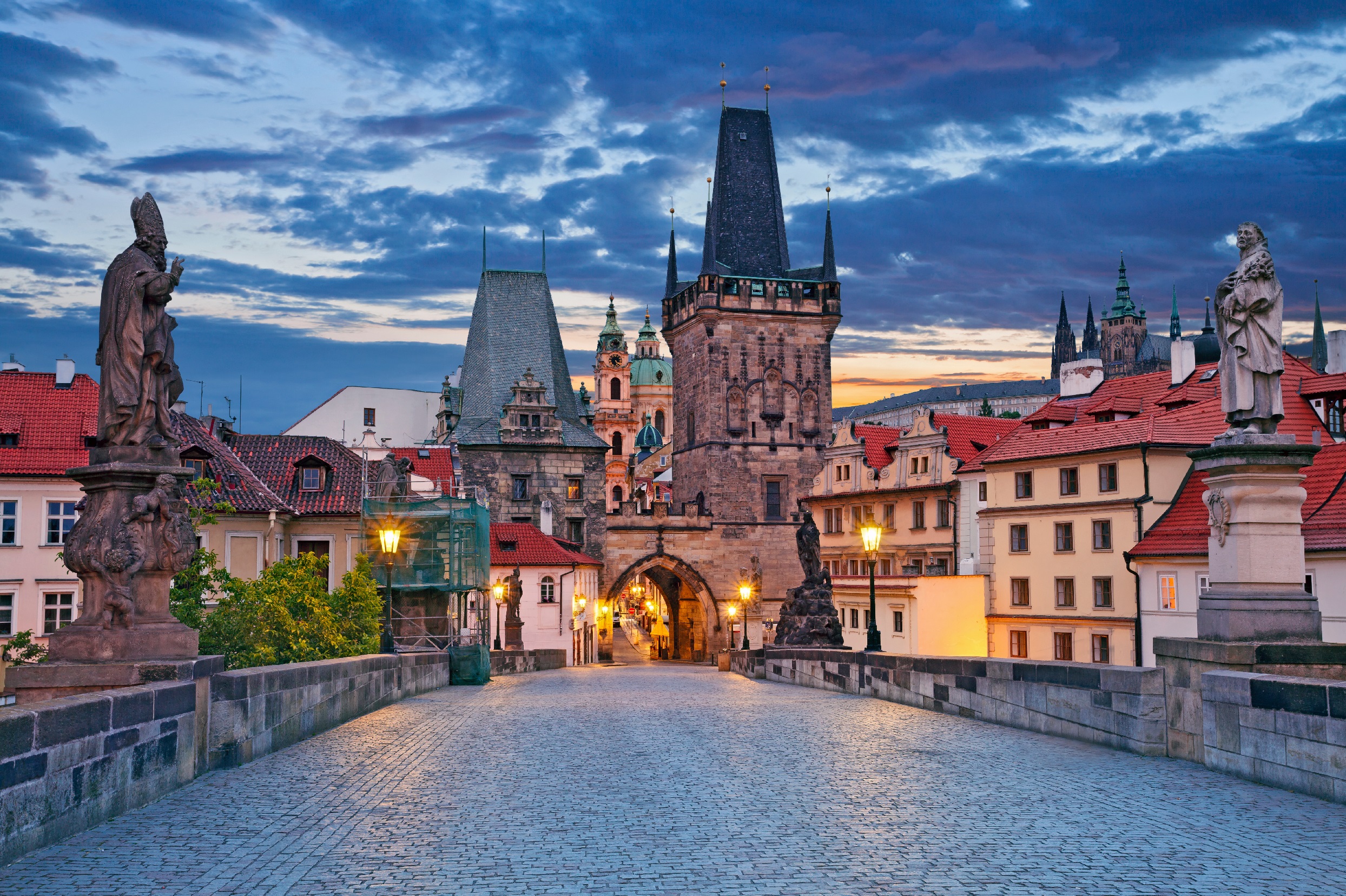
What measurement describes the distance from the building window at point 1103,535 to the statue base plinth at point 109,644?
1421 inches

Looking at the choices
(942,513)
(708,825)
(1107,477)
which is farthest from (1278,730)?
(942,513)

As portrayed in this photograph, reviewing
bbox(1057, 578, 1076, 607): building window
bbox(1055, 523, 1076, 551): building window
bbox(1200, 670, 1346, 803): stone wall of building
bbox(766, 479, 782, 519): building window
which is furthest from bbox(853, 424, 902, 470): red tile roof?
bbox(1200, 670, 1346, 803): stone wall of building

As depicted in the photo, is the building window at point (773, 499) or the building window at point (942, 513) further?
the building window at point (773, 499)

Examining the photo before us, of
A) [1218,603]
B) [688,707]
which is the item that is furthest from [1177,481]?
[1218,603]

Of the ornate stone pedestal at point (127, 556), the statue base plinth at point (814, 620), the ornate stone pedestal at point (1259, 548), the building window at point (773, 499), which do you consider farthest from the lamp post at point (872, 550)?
the building window at point (773, 499)

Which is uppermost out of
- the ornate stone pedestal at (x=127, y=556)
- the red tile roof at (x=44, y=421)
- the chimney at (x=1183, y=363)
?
the chimney at (x=1183, y=363)

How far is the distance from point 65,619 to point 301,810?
110 feet

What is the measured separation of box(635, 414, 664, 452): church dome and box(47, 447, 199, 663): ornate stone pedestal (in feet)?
507

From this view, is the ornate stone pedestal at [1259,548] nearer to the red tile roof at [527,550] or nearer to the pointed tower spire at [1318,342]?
the red tile roof at [527,550]

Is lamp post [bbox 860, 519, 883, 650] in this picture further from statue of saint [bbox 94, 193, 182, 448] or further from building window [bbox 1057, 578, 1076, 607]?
building window [bbox 1057, 578, 1076, 607]

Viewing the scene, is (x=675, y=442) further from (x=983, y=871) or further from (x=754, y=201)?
(x=983, y=871)

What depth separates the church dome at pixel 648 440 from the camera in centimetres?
16438

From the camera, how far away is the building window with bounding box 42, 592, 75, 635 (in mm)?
38156

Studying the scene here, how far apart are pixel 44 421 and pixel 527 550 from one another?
24605mm
